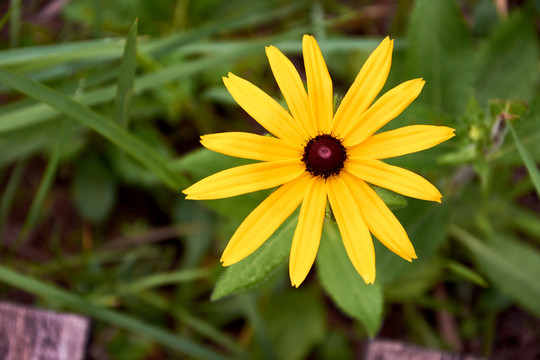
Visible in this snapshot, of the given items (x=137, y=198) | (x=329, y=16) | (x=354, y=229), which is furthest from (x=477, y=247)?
(x=137, y=198)

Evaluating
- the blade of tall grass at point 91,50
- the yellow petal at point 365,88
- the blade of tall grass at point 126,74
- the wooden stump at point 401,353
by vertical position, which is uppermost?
the blade of tall grass at point 91,50

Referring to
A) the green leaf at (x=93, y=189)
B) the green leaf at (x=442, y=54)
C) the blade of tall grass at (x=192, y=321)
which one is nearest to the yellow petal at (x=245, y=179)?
the green leaf at (x=442, y=54)

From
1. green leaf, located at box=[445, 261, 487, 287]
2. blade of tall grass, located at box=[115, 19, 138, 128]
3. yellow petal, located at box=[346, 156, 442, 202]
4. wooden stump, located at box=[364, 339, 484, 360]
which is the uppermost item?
blade of tall grass, located at box=[115, 19, 138, 128]

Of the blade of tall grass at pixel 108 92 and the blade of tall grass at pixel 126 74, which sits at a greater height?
the blade of tall grass at pixel 108 92

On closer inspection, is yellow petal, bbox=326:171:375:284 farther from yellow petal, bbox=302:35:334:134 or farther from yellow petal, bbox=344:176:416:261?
yellow petal, bbox=302:35:334:134

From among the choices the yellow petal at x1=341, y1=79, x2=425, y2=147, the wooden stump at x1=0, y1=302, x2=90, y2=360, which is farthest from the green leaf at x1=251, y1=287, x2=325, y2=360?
the yellow petal at x1=341, y1=79, x2=425, y2=147

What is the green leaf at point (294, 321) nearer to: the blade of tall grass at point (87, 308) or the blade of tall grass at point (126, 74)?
the blade of tall grass at point (87, 308)

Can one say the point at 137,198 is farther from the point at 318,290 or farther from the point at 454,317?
the point at 454,317
